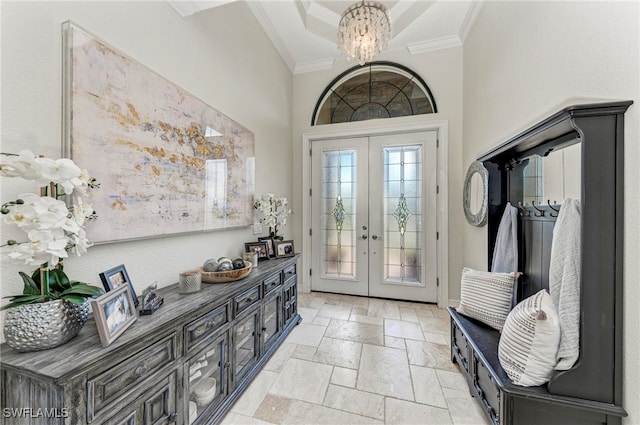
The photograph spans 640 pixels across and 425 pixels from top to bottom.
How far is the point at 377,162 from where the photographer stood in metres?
3.57

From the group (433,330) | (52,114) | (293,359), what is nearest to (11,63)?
(52,114)

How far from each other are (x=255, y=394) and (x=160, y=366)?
885mm

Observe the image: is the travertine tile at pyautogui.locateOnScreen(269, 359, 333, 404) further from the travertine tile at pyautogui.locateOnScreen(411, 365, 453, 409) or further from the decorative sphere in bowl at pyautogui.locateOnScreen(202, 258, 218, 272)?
the decorative sphere in bowl at pyautogui.locateOnScreen(202, 258, 218, 272)

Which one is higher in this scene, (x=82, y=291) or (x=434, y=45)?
(x=434, y=45)

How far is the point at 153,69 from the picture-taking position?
1.58 m

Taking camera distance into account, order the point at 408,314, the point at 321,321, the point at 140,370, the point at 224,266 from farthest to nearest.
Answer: the point at 408,314 < the point at 321,321 < the point at 224,266 < the point at 140,370

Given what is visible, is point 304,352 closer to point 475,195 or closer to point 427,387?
point 427,387

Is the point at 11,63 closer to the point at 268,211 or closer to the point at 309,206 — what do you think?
the point at 268,211

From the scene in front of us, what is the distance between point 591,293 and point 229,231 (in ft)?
8.01

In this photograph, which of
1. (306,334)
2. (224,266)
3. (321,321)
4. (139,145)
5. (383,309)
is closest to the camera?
(139,145)

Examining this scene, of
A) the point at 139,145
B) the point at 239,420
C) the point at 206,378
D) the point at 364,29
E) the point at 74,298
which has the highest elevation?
the point at 364,29

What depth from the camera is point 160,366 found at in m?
1.16

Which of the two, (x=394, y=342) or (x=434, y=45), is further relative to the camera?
(x=434, y=45)

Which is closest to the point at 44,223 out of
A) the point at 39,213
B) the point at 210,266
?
the point at 39,213
